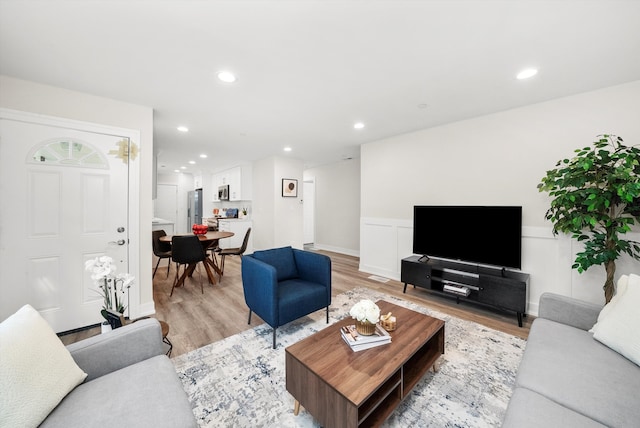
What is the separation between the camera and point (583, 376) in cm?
121

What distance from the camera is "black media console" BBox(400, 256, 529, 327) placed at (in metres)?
2.62

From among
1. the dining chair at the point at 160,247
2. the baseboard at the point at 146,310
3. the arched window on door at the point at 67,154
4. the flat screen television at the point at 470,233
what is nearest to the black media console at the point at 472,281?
the flat screen television at the point at 470,233

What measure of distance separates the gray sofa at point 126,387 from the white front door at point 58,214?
1.47 meters

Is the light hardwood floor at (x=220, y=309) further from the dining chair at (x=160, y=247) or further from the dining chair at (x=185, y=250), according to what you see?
the dining chair at (x=160, y=247)

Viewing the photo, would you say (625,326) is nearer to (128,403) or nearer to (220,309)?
(128,403)

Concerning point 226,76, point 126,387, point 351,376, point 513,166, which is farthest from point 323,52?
point 513,166

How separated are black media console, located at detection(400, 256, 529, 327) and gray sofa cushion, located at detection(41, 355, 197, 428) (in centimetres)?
304

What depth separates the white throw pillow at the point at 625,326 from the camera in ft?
4.25

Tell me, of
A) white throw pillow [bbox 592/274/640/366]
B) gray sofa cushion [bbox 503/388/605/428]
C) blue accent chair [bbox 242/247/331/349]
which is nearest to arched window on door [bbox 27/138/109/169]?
blue accent chair [bbox 242/247/331/349]

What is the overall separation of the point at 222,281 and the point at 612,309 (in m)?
4.41

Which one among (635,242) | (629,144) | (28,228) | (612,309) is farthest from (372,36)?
(28,228)

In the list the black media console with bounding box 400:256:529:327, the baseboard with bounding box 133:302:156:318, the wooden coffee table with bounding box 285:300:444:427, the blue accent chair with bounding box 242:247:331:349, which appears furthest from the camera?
the baseboard with bounding box 133:302:156:318

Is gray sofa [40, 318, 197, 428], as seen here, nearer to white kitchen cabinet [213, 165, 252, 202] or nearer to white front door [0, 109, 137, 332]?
white front door [0, 109, 137, 332]

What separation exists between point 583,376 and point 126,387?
2.24 metres
